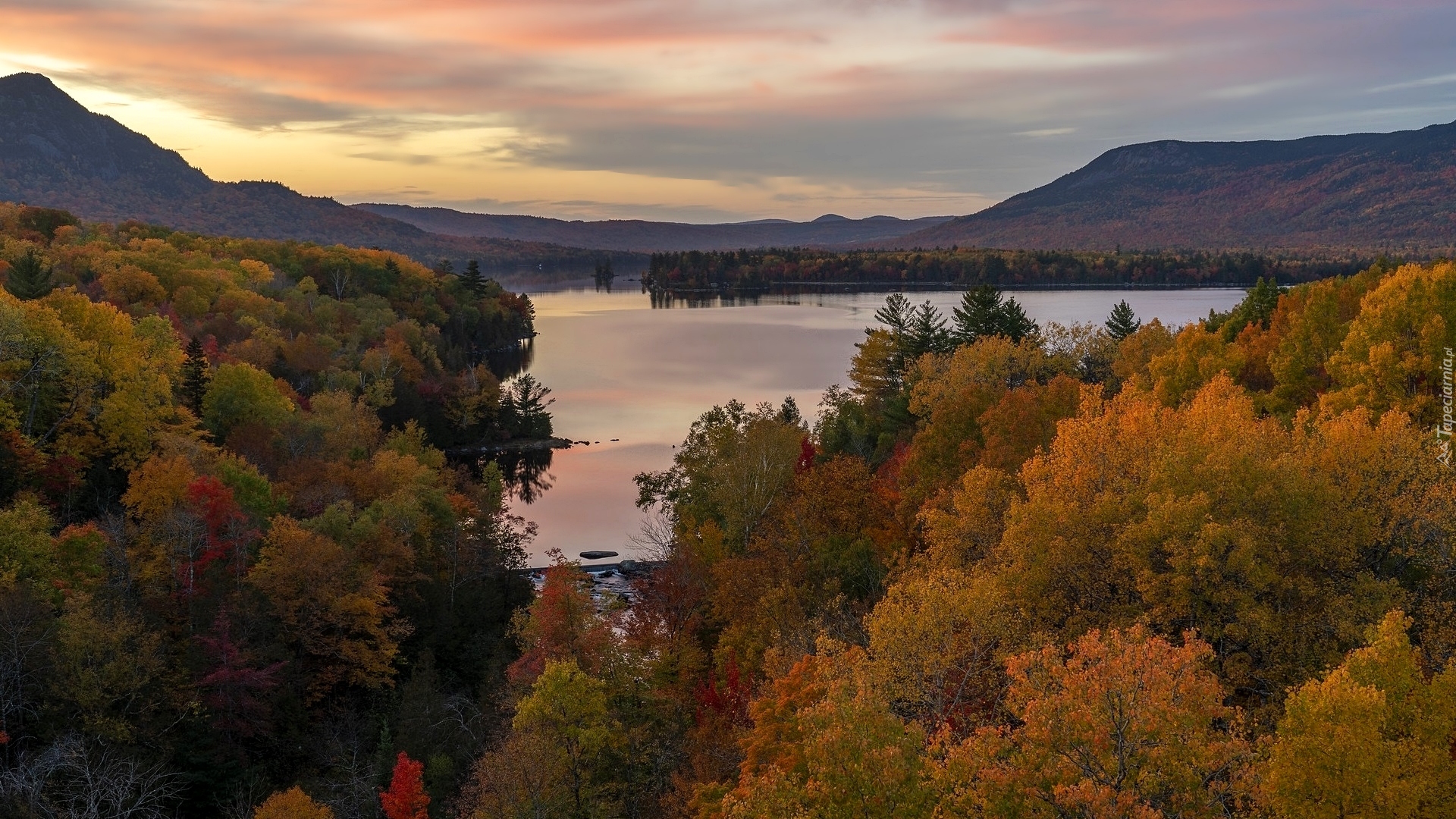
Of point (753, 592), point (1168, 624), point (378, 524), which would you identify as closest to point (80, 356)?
point (378, 524)

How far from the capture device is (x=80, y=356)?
39625 mm

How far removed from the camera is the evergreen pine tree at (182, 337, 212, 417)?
4778cm

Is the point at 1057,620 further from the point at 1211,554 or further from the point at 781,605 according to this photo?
the point at 781,605

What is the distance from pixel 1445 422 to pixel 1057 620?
57.3 ft

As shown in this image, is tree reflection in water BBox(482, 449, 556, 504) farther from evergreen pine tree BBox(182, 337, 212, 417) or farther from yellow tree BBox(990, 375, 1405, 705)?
yellow tree BBox(990, 375, 1405, 705)

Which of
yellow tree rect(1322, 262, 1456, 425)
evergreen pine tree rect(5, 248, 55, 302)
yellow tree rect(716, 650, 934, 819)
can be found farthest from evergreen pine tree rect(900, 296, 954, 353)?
yellow tree rect(716, 650, 934, 819)

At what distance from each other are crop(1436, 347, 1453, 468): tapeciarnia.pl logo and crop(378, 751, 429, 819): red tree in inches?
948

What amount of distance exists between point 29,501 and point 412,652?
Result: 11807mm

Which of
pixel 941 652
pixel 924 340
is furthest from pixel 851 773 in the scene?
pixel 924 340

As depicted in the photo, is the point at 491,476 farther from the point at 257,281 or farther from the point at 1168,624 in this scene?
the point at 257,281

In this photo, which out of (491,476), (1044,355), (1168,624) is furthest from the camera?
(1044,355)

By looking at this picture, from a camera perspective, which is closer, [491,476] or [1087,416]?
[1087,416]

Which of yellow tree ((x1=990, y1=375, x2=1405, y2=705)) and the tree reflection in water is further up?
yellow tree ((x1=990, y1=375, x2=1405, y2=705))

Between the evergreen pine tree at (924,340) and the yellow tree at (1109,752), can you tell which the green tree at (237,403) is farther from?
the yellow tree at (1109,752)
